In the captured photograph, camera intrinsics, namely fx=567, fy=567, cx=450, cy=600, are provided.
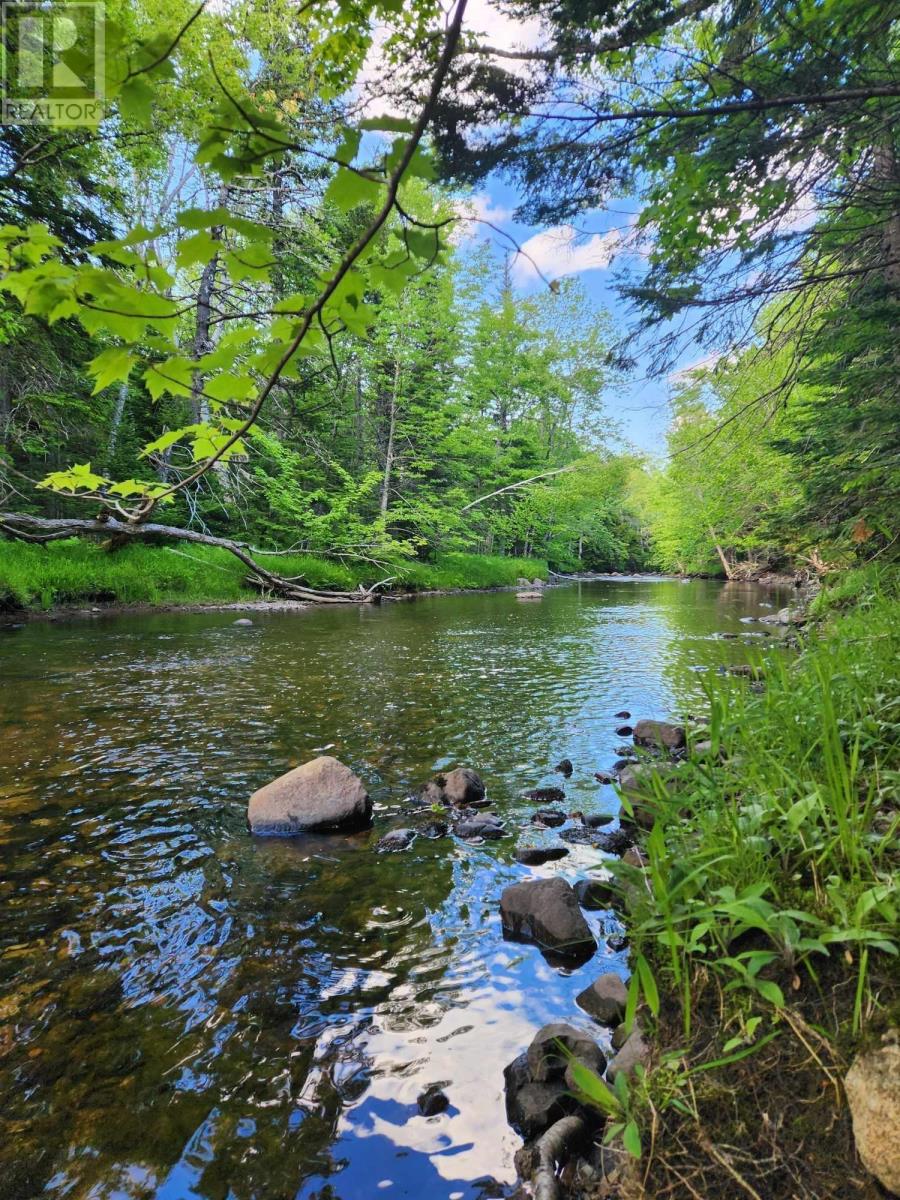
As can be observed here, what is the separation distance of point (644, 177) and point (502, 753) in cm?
488

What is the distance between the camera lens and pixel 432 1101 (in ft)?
6.81

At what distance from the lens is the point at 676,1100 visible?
1.51 meters

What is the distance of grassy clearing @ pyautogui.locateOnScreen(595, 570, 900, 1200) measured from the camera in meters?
1.38

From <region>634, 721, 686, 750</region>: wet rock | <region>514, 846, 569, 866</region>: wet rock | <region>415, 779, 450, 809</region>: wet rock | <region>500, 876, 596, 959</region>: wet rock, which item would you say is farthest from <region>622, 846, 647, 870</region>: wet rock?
<region>634, 721, 686, 750</region>: wet rock

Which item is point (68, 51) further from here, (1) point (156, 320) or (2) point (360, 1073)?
(2) point (360, 1073)

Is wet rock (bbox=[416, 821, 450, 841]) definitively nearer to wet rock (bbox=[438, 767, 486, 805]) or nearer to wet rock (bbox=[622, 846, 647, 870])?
wet rock (bbox=[438, 767, 486, 805])

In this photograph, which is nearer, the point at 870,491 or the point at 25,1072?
the point at 25,1072

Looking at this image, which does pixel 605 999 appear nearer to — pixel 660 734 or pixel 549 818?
pixel 549 818

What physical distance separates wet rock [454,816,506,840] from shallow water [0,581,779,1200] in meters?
0.12

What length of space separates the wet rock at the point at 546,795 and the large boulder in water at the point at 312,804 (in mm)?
1309

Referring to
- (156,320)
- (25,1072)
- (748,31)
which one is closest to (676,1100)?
(25,1072)

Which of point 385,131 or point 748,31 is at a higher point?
point 748,31

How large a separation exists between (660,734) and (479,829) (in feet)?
7.64

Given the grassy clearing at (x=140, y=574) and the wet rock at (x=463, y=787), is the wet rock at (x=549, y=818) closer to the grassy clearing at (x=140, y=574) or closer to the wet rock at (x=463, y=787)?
the wet rock at (x=463, y=787)
